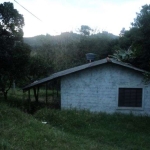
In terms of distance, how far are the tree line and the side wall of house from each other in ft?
5.05

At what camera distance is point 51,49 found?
3331cm

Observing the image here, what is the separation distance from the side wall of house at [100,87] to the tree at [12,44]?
131 inches

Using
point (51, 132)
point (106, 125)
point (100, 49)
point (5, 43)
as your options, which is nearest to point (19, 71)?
point (5, 43)

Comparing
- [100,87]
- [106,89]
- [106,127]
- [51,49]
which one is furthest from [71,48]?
[106,127]

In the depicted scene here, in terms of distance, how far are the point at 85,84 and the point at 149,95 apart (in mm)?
3763

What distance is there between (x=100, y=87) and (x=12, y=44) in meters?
6.03

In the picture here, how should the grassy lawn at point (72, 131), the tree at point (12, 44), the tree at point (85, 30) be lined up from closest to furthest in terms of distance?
the grassy lawn at point (72, 131) < the tree at point (12, 44) < the tree at point (85, 30)

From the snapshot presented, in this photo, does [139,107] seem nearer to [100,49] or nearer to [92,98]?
[92,98]

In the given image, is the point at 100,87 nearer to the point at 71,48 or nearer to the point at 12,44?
the point at 12,44

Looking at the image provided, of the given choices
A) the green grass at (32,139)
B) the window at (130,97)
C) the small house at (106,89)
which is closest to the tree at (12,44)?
the small house at (106,89)

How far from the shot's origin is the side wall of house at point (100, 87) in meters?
14.4

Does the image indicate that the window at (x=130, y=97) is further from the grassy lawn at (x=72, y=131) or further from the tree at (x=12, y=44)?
the tree at (x=12, y=44)

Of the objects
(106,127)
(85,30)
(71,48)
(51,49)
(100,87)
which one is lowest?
(106,127)

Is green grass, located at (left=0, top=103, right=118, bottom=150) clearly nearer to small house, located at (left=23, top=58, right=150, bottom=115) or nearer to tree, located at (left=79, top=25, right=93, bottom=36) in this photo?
small house, located at (left=23, top=58, right=150, bottom=115)
